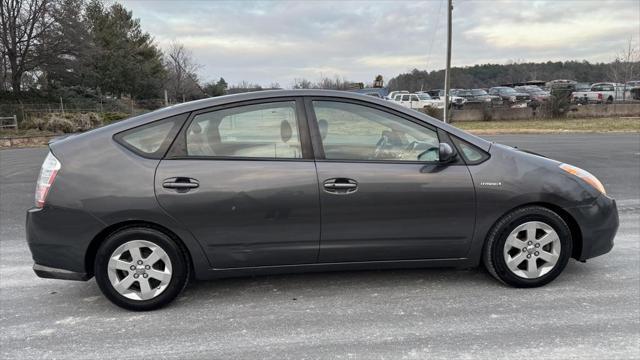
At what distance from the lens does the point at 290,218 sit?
3.41 metres

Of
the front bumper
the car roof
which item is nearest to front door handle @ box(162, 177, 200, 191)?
the car roof

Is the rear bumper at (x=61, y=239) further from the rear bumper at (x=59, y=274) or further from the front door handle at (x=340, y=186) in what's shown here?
the front door handle at (x=340, y=186)

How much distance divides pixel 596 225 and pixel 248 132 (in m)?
2.79

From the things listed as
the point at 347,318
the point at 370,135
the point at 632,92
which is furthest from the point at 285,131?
the point at 632,92

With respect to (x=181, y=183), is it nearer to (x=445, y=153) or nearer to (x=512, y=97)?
(x=445, y=153)

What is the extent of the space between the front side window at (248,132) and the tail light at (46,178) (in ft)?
3.05

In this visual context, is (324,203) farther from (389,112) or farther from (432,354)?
(432,354)

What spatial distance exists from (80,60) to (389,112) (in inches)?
1684

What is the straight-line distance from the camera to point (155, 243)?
3367 millimetres

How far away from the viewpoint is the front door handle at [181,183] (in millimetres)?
3316

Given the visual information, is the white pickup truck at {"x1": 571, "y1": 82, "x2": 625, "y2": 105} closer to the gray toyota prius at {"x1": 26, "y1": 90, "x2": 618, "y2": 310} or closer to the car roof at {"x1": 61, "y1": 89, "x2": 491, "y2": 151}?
the gray toyota prius at {"x1": 26, "y1": 90, "x2": 618, "y2": 310}

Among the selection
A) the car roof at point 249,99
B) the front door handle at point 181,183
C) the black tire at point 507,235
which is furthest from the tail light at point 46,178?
the black tire at point 507,235

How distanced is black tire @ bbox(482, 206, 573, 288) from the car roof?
1.91 ft

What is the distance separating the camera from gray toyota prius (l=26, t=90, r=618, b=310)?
3.33m
